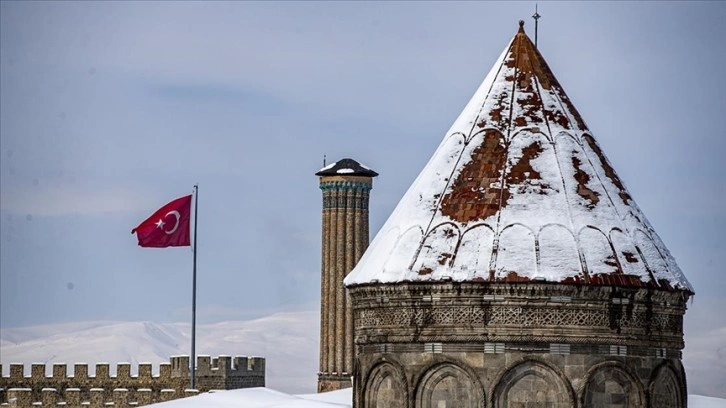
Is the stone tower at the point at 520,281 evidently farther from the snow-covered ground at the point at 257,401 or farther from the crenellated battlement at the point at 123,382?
the crenellated battlement at the point at 123,382

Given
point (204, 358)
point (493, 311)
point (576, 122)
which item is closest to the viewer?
point (493, 311)

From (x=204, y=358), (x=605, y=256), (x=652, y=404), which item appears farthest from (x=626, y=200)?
(x=204, y=358)

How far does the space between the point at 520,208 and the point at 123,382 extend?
58733 millimetres

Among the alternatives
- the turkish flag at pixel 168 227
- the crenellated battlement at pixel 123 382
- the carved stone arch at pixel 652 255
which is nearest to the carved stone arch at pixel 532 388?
the carved stone arch at pixel 652 255

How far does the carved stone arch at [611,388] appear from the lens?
21.2 m

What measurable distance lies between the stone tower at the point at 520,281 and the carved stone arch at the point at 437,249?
20mm

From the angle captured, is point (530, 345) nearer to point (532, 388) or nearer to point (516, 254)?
point (532, 388)

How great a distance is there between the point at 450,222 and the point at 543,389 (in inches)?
94.5

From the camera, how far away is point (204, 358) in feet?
258

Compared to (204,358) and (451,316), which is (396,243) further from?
(204,358)

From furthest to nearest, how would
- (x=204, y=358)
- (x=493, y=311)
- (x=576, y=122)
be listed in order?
(x=204, y=358) → (x=576, y=122) → (x=493, y=311)

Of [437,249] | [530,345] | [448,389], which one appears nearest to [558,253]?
[530,345]

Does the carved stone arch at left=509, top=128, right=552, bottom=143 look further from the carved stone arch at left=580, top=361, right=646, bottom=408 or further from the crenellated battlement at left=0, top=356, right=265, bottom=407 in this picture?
the crenellated battlement at left=0, top=356, right=265, bottom=407

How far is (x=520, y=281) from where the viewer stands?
2102 cm
